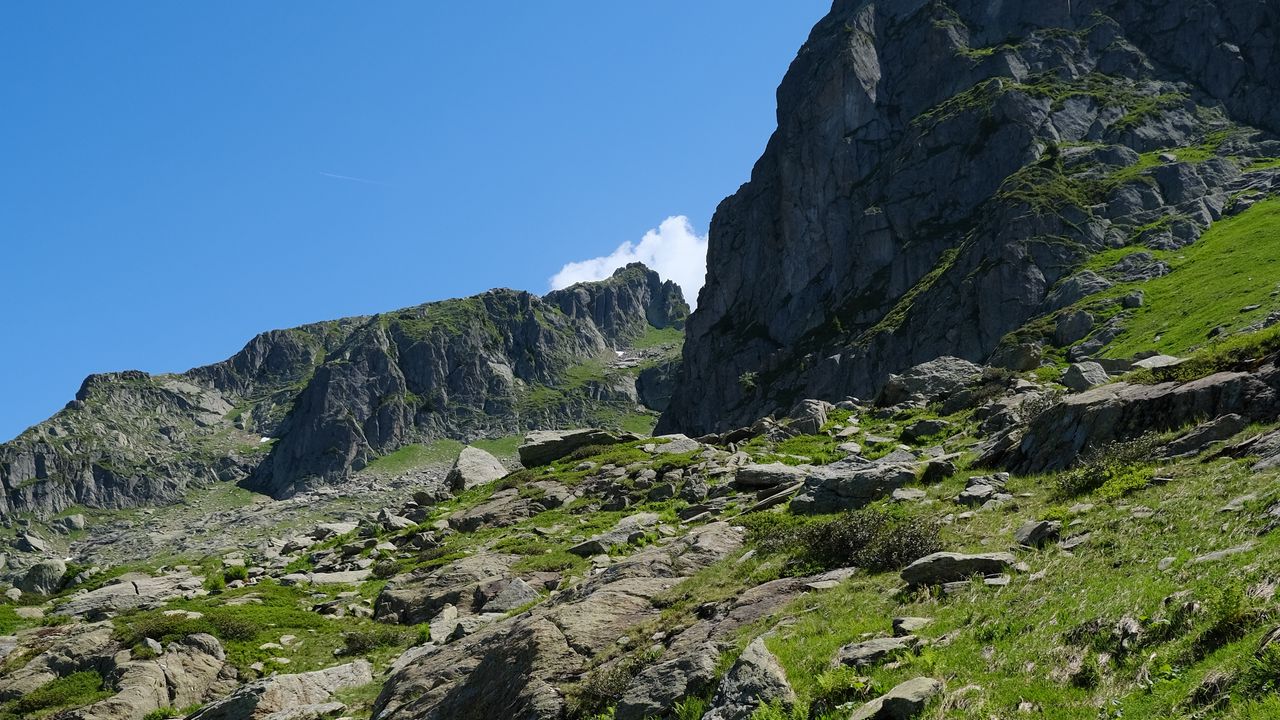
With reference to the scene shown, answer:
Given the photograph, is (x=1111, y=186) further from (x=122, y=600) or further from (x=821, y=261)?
(x=122, y=600)

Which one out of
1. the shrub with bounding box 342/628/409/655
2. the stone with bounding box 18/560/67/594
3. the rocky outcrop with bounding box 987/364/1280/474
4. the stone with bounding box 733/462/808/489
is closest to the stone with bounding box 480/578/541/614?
the shrub with bounding box 342/628/409/655

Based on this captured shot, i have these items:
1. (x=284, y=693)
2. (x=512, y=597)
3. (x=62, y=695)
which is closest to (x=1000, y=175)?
(x=512, y=597)

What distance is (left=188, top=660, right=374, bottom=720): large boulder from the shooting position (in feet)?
66.8

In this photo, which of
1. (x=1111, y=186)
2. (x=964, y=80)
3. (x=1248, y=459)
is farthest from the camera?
(x=964, y=80)

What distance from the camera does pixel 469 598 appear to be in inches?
1129

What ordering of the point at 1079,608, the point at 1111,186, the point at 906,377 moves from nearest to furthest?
the point at 1079,608, the point at 906,377, the point at 1111,186

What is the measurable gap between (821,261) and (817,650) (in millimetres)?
186637

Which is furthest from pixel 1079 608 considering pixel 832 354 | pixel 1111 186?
pixel 832 354

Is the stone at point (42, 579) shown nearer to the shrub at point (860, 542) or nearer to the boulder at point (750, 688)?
the shrub at point (860, 542)

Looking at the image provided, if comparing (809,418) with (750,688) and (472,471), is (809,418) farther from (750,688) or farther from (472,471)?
(750,688)

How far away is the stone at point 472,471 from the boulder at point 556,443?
12.4 feet

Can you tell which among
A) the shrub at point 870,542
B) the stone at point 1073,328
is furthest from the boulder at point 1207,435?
the stone at point 1073,328

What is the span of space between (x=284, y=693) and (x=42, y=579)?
30.4 m

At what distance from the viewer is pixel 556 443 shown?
58.8 meters
